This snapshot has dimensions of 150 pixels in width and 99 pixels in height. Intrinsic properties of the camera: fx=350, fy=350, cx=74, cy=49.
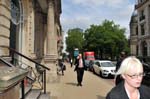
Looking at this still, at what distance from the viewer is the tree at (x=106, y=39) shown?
71438 millimetres

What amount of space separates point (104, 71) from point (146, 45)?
38592mm

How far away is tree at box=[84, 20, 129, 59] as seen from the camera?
2813 inches

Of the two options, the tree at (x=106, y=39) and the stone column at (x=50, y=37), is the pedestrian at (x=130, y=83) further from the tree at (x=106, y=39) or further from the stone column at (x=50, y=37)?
the tree at (x=106, y=39)

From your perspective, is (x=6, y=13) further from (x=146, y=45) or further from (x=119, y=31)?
(x=119, y=31)

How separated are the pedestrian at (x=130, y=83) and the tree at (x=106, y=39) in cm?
6738

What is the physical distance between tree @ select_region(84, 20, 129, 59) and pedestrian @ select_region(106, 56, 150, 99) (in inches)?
2653

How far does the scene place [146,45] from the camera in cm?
6400

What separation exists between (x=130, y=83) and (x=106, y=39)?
224 ft

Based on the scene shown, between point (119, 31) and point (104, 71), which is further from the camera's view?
point (119, 31)

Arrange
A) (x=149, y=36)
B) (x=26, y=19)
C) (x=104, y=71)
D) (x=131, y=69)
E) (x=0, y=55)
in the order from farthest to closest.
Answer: (x=149, y=36), (x=104, y=71), (x=26, y=19), (x=0, y=55), (x=131, y=69)

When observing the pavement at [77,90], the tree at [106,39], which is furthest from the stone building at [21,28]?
the tree at [106,39]

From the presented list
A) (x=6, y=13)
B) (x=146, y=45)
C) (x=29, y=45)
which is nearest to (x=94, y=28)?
(x=146, y=45)

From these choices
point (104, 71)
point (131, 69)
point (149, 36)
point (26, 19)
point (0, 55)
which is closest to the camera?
→ point (131, 69)

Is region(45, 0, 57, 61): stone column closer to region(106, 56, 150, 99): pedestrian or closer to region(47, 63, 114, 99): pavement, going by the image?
region(47, 63, 114, 99): pavement
